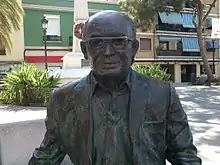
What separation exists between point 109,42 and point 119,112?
0.70ft

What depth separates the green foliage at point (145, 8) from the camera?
25719 millimetres

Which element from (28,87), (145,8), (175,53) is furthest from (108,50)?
(175,53)

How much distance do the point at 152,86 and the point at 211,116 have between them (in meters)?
10.3

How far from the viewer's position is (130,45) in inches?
48.4

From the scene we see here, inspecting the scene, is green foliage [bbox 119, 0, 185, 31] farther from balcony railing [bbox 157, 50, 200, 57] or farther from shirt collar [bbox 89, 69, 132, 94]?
shirt collar [bbox 89, 69, 132, 94]

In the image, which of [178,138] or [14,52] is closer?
[178,138]

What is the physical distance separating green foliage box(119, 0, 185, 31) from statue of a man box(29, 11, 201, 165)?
24.5 metres

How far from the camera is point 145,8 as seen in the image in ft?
84.2

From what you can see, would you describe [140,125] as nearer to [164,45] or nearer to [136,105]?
[136,105]

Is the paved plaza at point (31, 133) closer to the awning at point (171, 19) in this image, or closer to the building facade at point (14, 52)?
the building facade at point (14, 52)

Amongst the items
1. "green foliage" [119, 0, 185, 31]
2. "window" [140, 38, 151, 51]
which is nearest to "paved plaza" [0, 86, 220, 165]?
"green foliage" [119, 0, 185, 31]

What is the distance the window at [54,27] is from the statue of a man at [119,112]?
30327 millimetres

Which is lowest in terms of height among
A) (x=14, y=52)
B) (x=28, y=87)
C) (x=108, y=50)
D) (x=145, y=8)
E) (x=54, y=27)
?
(x=28, y=87)

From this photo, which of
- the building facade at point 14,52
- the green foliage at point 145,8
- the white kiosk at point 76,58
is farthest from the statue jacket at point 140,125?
the building facade at point 14,52
